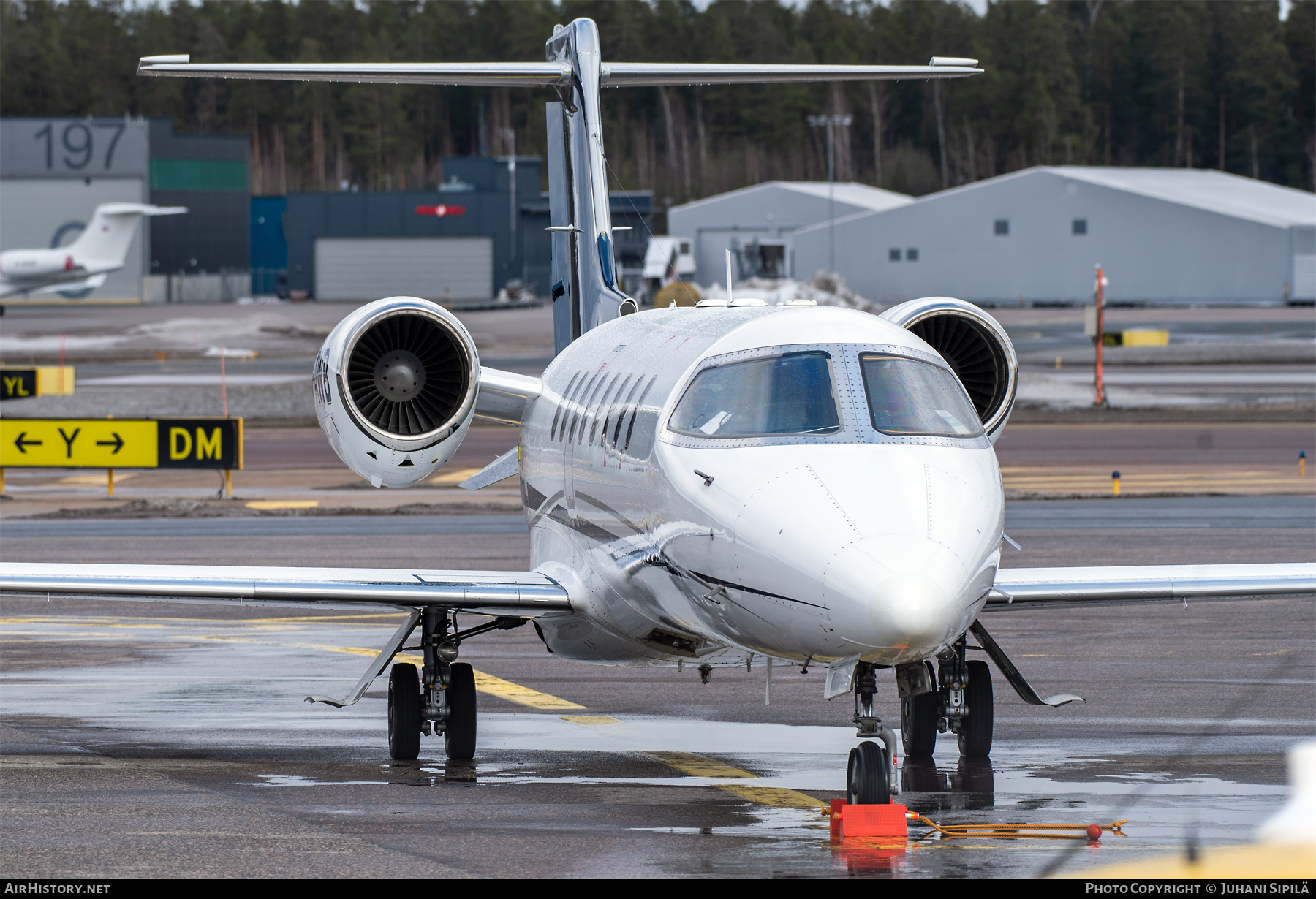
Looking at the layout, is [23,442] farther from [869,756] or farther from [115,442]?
[869,756]

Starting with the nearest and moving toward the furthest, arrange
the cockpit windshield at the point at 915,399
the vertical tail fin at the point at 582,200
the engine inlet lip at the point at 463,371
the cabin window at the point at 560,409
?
the cockpit windshield at the point at 915,399
the engine inlet lip at the point at 463,371
the cabin window at the point at 560,409
the vertical tail fin at the point at 582,200

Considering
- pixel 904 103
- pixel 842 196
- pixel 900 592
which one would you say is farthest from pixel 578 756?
pixel 904 103

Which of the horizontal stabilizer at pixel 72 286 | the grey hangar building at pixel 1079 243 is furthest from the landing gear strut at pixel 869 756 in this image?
the grey hangar building at pixel 1079 243

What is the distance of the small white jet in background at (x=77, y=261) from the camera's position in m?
89.6

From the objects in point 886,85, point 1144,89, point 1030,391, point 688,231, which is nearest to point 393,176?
point 886,85

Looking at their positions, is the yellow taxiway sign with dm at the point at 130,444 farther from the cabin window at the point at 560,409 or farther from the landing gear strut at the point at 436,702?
the landing gear strut at the point at 436,702

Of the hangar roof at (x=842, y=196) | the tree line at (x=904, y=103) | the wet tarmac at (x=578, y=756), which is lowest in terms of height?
the wet tarmac at (x=578, y=756)

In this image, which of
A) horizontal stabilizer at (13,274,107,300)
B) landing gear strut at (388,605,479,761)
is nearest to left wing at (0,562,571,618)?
landing gear strut at (388,605,479,761)

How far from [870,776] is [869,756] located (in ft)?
0.35

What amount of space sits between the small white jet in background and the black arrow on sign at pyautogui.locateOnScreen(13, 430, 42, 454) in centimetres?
6093

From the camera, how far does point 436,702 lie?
12258mm

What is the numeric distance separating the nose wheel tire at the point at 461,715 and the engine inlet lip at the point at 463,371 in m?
2.20

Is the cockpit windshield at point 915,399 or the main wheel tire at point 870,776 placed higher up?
the cockpit windshield at point 915,399
